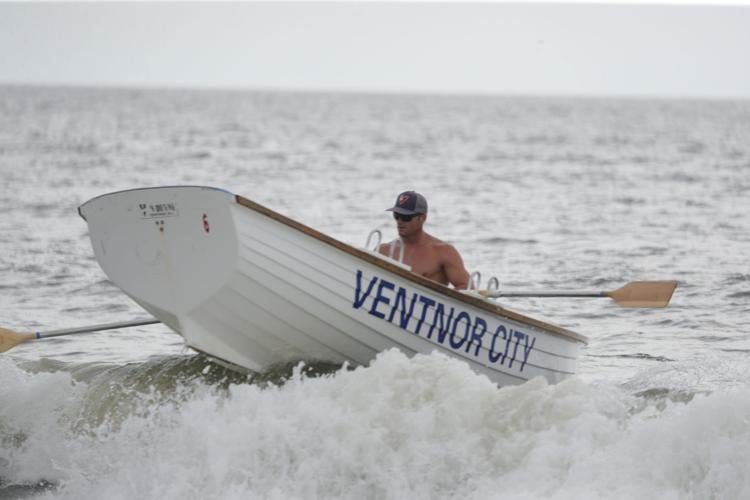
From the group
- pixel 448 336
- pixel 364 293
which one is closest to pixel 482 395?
pixel 448 336

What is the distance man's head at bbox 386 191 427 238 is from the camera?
337 inches

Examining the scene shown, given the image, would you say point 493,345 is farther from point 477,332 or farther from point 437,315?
point 437,315

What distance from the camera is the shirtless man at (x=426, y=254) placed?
28.4 feet

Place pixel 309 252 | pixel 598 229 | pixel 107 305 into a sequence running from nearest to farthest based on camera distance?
pixel 309 252 < pixel 107 305 < pixel 598 229


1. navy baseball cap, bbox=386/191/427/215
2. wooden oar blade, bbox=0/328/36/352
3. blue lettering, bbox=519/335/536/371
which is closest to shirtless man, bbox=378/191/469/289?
navy baseball cap, bbox=386/191/427/215

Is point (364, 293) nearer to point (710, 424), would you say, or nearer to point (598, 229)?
point (710, 424)

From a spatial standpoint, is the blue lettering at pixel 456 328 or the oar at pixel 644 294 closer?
the blue lettering at pixel 456 328

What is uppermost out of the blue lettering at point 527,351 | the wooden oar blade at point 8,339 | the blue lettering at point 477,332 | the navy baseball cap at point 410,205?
the navy baseball cap at point 410,205

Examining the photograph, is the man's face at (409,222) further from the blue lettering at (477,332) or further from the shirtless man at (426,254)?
the blue lettering at (477,332)

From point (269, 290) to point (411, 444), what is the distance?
4.64ft

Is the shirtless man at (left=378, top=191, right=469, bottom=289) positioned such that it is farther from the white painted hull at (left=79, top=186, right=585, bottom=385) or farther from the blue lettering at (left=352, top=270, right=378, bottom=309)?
the blue lettering at (left=352, top=270, right=378, bottom=309)

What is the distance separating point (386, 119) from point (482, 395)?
75765mm

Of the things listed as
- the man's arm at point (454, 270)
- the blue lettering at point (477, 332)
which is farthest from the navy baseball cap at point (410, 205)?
the blue lettering at point (477, 332)

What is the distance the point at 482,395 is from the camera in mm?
7891
